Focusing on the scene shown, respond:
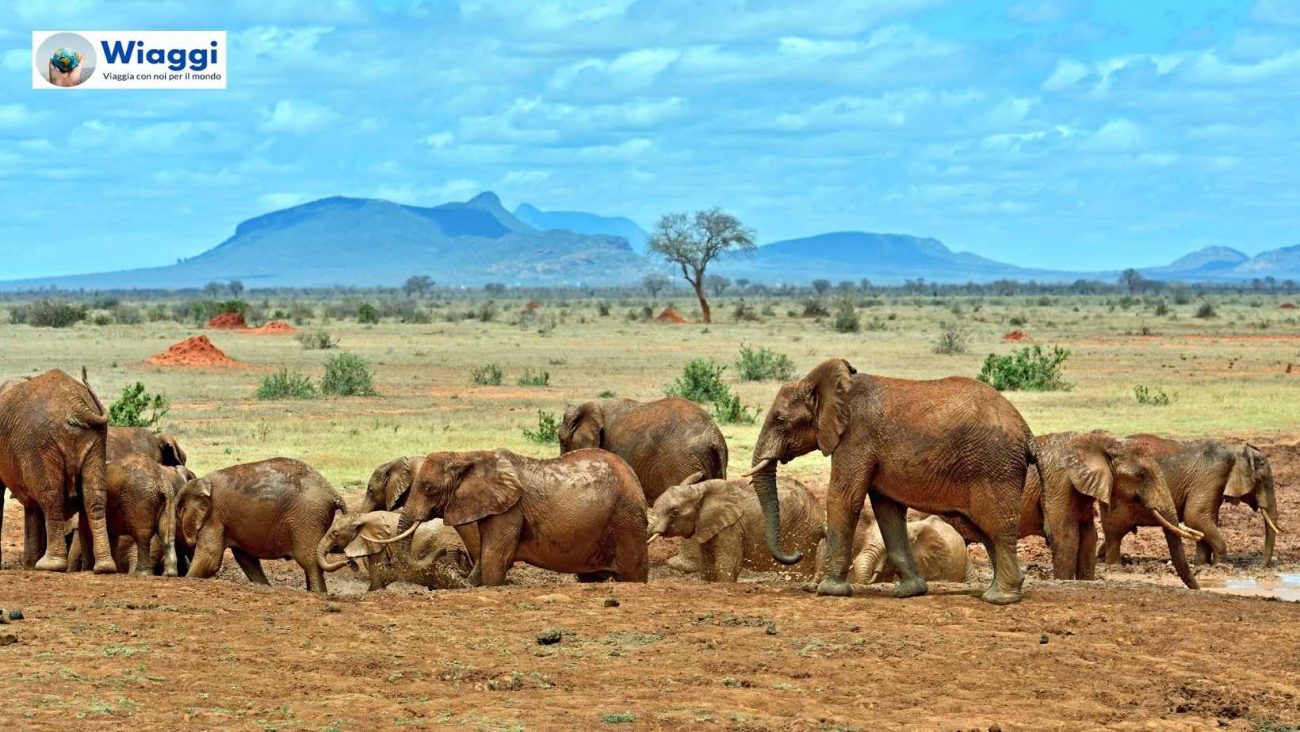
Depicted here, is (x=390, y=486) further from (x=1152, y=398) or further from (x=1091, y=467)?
(x=1152, y=398)

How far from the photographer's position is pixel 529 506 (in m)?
13.0

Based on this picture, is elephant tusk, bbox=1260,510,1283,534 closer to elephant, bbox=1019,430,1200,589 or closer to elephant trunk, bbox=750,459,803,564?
elephant, bbox=1019,430,1200,589

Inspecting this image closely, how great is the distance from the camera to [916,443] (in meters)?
11.7

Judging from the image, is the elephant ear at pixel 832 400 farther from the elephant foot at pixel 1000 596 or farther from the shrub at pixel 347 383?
the shrub at pixel 347 383

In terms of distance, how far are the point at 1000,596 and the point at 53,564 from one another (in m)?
7.32

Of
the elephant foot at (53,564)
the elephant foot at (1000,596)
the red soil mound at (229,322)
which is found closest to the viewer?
the elephant foot at (1000,596)

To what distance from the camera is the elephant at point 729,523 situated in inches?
565

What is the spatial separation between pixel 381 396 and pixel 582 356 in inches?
622

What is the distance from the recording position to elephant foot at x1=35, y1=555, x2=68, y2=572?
13.2m

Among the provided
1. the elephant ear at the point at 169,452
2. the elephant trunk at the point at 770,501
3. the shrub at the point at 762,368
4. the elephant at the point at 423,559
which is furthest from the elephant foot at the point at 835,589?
the shrub at the point at 762,368

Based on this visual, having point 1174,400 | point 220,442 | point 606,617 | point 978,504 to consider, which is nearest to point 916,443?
point 978,504

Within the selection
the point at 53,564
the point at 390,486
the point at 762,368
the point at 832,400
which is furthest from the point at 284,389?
the point at 832,400

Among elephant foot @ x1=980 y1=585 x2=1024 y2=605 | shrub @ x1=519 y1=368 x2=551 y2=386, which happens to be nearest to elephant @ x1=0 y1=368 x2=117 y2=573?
elephant foot @ x1=980 y1=585 x2=1024 y2=605

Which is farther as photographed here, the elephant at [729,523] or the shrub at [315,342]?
the shrub at [315,342]
